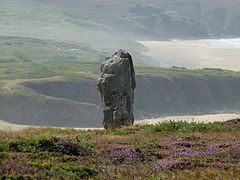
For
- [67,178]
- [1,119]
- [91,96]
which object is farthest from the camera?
[91,96]

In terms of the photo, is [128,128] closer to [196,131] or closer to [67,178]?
[196,131]

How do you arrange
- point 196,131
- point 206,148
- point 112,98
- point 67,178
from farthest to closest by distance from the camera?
point 112,98 → point 196,131 → point 206,148 → point 67,178

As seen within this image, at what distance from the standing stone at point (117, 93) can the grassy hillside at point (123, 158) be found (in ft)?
29.8

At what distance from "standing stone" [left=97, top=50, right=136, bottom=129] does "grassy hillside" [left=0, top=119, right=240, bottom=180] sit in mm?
9094

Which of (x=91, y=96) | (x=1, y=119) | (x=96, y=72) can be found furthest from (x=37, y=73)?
(x=1, y=119)

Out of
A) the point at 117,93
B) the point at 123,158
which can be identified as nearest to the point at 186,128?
the point at 117,93

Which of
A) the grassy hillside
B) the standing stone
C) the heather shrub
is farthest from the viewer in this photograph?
the standing stone

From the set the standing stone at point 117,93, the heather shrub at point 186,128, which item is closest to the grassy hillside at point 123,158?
the heather shrub at point 186,128

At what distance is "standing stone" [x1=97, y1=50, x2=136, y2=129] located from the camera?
3041 centimetres

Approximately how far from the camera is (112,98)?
31.0m

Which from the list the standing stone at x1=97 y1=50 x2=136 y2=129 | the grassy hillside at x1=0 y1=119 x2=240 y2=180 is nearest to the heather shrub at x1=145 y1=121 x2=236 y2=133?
the grassy hillside at x1=0 y1=119 x2=240 y2=180

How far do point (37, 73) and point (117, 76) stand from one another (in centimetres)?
13215

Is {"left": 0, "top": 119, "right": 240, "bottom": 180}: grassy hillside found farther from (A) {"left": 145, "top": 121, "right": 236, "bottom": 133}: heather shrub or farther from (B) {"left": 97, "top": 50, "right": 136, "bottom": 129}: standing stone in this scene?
(B) {"left": 97, "top": 50, "right": 136, "bottom": 129}: standing stone

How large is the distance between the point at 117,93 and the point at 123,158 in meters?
16.4
